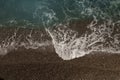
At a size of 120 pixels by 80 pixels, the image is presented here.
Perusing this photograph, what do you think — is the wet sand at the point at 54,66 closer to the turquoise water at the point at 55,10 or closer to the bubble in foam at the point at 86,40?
the bubble in foam at the point at 86,40

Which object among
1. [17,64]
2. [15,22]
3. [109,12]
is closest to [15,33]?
[15,22]

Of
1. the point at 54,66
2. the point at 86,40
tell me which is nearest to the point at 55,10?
the point at 86,40

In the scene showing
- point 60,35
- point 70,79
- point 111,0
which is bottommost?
point 70,79

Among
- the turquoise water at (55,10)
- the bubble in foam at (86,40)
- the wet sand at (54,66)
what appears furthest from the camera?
the turquoise water at (55,10)

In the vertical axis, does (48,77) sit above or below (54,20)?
below

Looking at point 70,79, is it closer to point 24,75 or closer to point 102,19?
point 24,75

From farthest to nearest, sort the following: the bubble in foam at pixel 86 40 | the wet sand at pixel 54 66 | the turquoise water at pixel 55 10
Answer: the turquoise water at pixel 55 10 < the bubble in foam at pixel 86 40 < the wet sand at pixel 54 66

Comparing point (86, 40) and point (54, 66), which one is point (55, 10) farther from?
point (54, 66)

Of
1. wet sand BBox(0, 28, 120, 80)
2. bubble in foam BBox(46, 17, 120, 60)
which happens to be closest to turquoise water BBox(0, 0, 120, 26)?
bubble in foam BBox(46, 17, 120, 60)

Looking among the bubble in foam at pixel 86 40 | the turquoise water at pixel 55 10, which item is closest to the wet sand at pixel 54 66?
the bubble in foam at pixel 86 40
